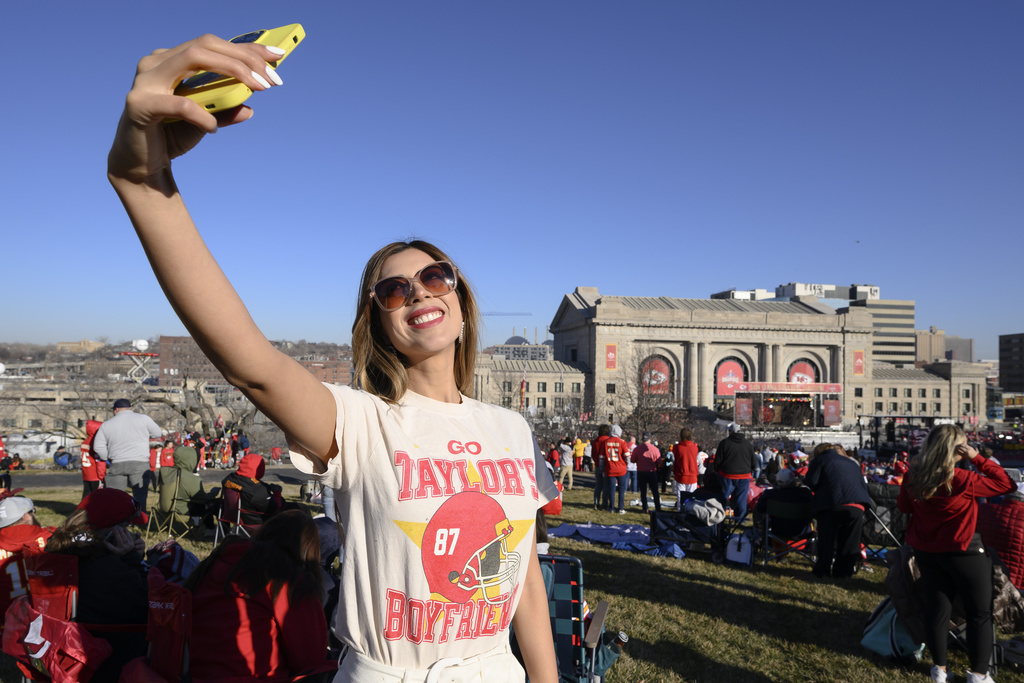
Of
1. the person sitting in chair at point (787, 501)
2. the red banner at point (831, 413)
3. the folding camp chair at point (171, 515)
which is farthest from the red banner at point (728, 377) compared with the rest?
the folding camp chair at point (171, 515)

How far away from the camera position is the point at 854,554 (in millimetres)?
8312

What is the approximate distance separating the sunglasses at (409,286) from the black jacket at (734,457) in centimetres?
961

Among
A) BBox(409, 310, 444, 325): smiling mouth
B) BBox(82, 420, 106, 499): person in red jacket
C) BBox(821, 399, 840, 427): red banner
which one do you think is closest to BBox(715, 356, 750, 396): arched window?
BBox(821, 399, 840, 427): red banner

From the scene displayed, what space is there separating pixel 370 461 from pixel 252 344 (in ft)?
1.55

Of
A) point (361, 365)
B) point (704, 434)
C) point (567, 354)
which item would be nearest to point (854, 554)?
point (361, 365)

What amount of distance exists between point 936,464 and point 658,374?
60756 mm

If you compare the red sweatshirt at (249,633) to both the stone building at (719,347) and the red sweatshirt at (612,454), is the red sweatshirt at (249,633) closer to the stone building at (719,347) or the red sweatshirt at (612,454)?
the red sweatshirt at (612,454)

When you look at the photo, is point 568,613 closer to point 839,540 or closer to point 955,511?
point 955,511

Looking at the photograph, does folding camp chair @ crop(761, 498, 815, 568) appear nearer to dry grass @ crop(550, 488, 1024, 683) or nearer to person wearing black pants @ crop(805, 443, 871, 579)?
dry grass @ crop(550, 488, 1024, 683)

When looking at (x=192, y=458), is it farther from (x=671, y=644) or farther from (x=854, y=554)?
(x=854, y=554)

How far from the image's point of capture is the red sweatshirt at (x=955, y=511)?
5031mm

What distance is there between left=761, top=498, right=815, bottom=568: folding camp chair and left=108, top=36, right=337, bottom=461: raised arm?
9308 millimetres

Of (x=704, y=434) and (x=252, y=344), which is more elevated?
(x=252, y=344)

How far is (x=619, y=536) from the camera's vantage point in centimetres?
1048
